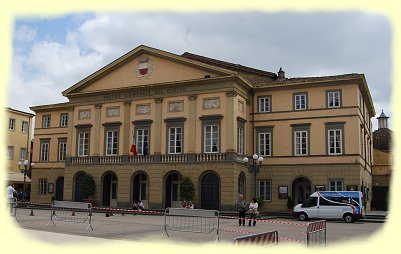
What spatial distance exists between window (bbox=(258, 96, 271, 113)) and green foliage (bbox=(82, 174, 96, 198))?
52.1ft

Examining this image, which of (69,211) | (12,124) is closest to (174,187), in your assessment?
(69,211)

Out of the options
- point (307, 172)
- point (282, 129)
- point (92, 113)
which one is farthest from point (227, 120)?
point (92, 113)

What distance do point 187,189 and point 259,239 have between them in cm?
2662

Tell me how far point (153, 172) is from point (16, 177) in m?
18.2

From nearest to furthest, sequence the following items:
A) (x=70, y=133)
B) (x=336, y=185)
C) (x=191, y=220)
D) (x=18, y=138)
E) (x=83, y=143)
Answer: (x=191, y=220), (x=336, y=185), (x=83, y=143), (x=70, y=133), (x=18, y=138)

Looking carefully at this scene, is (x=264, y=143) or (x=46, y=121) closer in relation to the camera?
(x=264, y=143)

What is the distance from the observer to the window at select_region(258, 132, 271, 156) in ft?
124

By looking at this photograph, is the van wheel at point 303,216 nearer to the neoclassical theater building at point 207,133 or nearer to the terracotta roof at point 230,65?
the neoclassical theater building at point 207,133

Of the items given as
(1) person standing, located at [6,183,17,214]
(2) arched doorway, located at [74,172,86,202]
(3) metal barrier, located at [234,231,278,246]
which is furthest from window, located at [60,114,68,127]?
(3) metal barrier, located at [234,231,278,246]

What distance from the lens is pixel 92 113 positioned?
4153 cm

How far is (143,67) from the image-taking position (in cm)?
3959

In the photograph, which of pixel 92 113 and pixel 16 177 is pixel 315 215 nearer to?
pixel 92 113

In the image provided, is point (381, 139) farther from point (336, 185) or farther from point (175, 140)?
point (175, 140)

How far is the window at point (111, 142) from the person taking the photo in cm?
4003
